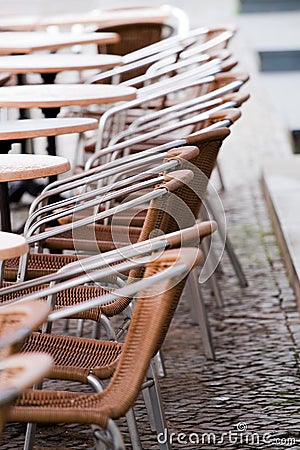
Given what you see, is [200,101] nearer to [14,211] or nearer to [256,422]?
[256,422]

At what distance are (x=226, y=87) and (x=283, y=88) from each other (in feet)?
19.7

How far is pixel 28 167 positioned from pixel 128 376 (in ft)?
3.37

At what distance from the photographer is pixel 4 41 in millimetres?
5945

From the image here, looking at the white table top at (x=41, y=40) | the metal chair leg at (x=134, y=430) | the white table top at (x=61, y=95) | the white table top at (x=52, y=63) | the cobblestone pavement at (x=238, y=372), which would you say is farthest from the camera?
the white table top at (x=41, y=40)

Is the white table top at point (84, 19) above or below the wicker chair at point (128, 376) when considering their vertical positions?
below

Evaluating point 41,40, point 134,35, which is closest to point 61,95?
point 41,40

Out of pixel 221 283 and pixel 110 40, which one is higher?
pixel 110 40

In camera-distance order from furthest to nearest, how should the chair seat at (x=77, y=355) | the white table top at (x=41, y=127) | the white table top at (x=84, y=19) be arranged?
the white table top at (x=84, y=19), the white table top at (x=41, y=127), the chair seat at (x=77, y=355)

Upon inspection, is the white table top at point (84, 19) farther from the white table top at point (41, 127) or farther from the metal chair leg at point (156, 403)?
the metal chair leg at point (156, 403)

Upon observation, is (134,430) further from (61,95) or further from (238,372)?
(61,95)

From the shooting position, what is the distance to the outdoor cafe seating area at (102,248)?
2.44m

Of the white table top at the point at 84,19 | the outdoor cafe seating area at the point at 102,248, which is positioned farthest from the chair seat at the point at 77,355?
the white table top at the point at 84,19

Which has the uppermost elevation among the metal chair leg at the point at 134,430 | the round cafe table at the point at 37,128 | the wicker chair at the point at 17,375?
the wicker chair at the point at 17,375

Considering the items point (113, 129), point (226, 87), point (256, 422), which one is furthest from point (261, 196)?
point (256, 422)
